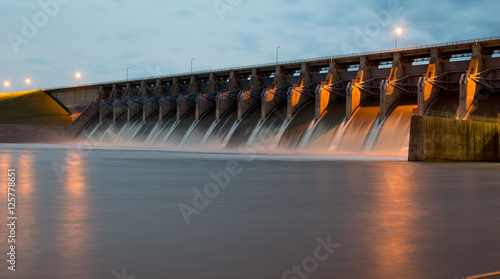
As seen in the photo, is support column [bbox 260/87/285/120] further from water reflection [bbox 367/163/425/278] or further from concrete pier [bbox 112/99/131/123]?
water reflection [bbox 367/163/425/278]

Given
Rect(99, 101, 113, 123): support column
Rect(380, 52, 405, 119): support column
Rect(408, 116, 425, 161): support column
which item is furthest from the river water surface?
Rect(99, 101, 113, 123): support column

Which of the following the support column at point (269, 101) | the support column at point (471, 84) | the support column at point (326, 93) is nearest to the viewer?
the support column at point (471, 84)

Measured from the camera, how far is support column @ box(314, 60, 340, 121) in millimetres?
43688

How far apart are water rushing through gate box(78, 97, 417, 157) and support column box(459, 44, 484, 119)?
3.98 metres

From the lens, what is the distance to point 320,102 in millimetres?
43688

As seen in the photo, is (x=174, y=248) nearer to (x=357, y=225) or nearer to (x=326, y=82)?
(x=357, y=225)

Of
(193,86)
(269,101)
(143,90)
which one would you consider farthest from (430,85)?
(143,90)

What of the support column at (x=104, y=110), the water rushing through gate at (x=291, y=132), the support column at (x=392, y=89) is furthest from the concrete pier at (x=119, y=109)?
the support column at (x=392, y=89)

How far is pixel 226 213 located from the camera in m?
7.53

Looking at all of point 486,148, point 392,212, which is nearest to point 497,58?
point 486,148

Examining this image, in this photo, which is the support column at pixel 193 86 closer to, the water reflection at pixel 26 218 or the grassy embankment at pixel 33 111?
the grassy embankment at pixel 33 111

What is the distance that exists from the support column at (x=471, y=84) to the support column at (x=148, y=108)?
1561 inches

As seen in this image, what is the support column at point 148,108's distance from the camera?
2509 inches

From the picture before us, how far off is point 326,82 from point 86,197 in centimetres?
3807
